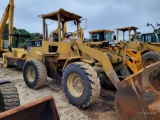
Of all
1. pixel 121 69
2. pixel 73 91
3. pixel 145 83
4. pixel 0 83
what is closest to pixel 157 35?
pixel 121 69

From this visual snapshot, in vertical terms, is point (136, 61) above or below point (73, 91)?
above

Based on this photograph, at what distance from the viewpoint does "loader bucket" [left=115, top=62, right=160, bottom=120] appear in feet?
9.12

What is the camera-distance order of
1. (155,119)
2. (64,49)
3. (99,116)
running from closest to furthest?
(155,119) < (99,116) < (64,49)

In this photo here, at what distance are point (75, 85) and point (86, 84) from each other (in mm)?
612

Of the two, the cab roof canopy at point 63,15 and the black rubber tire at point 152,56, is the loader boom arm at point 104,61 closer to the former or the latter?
the cab roof canopy at point 63,15

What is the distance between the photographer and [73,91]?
15.5 feet

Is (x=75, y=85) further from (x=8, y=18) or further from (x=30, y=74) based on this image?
(x=8, y=18)

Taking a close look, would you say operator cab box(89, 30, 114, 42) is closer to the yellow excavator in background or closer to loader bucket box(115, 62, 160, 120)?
the yellow excavator in background

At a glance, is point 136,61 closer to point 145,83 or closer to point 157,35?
point 145,83

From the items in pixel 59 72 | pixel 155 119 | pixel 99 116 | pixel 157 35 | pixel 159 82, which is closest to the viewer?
pixel 155 119

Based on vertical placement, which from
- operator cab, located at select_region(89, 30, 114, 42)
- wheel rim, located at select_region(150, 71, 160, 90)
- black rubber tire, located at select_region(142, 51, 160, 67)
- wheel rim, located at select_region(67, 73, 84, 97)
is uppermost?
operator cab, located at select_region(89, 30, 114, 42)

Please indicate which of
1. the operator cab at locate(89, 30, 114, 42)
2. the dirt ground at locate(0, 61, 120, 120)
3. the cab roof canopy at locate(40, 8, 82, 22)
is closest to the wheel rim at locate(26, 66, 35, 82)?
the dirt ground at locate(0, 61, 120, 120)

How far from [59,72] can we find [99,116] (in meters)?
2.24

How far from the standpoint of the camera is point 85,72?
4.31 meters
